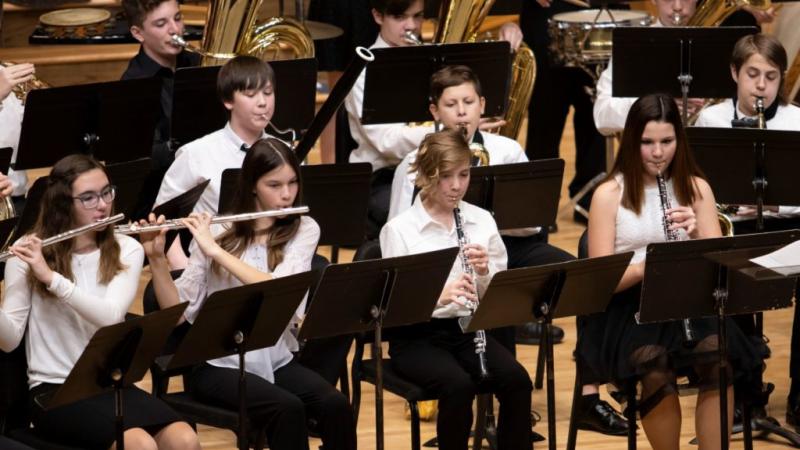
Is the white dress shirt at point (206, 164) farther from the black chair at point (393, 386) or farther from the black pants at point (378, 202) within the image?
the black pants at point (378, 202)

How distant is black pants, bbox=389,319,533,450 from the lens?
4.15 meters

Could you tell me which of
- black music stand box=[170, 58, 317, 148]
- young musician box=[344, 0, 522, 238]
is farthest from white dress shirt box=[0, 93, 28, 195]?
young musician box=[344, 0, 522, 238]

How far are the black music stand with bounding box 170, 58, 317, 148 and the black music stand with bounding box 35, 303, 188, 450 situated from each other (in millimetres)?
1355

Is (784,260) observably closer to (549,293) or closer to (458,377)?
(549,293)

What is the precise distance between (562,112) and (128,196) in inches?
121

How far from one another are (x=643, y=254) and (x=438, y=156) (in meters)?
0.69

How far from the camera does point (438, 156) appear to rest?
419 centimetres

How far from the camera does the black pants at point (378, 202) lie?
524 cm

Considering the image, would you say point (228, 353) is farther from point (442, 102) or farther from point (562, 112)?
point (562, 112)

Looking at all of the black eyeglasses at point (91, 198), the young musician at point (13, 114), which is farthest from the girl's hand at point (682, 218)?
the young musician at point (13, 114)

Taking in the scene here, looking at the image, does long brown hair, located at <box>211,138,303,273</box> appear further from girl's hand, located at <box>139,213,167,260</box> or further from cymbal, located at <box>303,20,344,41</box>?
cymbal, located at <box>303,20,344,41</box>

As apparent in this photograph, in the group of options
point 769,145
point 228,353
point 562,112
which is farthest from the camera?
point 562,112

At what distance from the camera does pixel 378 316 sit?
12.6 ft

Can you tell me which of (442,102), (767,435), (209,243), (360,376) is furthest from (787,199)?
(209,243)
